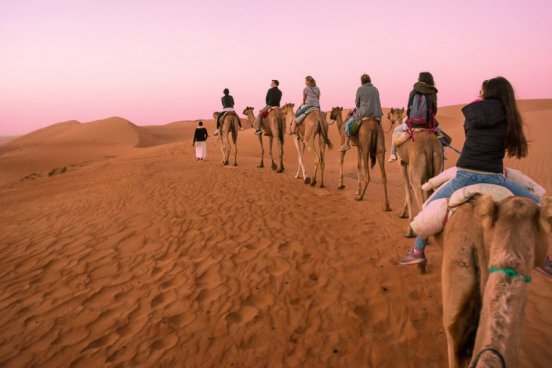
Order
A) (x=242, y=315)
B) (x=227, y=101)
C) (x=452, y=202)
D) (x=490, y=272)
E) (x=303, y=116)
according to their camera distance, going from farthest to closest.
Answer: (x=227, y=101) → (x=303, y=116) → (x=242, y=315) → (x=452, y=202) → (x=490, y=272)

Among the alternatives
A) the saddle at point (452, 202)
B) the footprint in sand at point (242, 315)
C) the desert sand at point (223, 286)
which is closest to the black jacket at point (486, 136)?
the saddle at point (452, 202)

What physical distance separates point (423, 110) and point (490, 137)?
2889mm

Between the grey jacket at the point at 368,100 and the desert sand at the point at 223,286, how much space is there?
2487mm

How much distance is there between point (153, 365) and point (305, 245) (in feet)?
11.3

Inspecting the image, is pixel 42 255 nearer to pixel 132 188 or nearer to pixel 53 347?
pixel 53 347

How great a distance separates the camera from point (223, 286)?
16.6 feet

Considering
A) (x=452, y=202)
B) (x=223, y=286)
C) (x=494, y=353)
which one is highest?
(x=452, y=202)

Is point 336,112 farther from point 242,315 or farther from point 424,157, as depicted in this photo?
point 242,315

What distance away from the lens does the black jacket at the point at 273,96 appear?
1159 centimetres

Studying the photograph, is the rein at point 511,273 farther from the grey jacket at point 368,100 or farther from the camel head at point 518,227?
the grey jacket at point 368,100

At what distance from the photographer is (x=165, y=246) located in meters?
6.52

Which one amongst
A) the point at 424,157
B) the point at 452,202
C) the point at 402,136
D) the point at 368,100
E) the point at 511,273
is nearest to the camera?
the point at 511,273

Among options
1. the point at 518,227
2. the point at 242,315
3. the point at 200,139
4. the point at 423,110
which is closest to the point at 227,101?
the point at 200,139

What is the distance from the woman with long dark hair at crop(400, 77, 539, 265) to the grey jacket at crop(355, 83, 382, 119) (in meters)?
5.02
